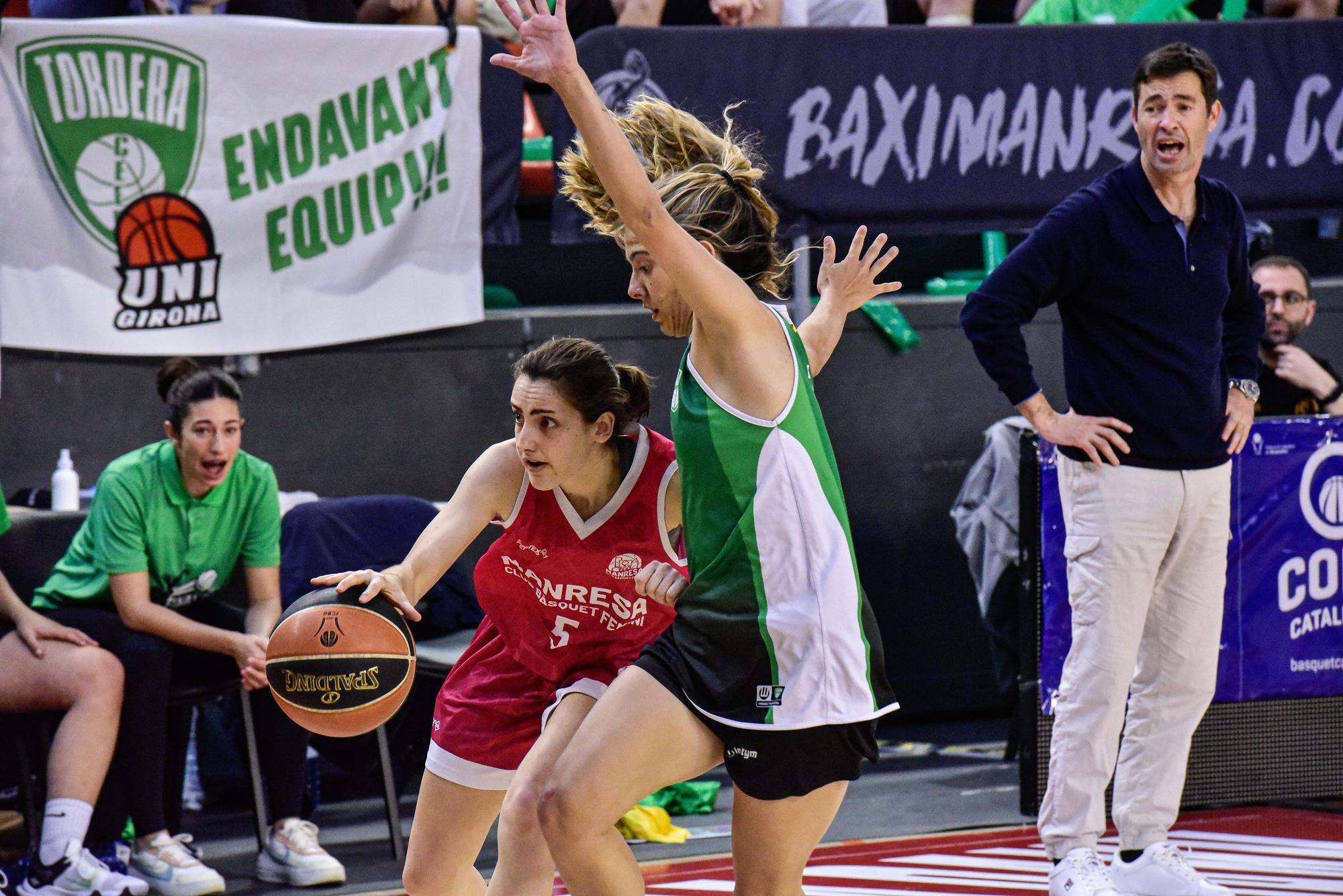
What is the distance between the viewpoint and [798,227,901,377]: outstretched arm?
3646mm

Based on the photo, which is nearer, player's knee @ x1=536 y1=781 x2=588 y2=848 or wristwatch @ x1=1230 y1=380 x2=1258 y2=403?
player's knee @ x1=536 y1=781 x2=588 y2=848

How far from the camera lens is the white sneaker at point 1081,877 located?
14.9 feet

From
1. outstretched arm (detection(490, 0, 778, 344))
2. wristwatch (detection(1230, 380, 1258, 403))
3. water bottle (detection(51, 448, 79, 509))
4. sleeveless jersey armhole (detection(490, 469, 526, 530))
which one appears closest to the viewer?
outstretched arm (detection(490, 0, 778, 344))

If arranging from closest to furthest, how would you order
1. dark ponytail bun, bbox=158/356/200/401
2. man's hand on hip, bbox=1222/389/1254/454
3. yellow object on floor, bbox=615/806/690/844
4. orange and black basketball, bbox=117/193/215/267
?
man's hand on hip, bbox=1222/389/1254/454 < yellow object on floor, bbox=615/806/690/844 < dark ponytail bun, bbox=158/356/200/401 < orange and black basketball, bbox=117/193/215/267

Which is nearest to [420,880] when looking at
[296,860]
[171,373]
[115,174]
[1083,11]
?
[296,860]

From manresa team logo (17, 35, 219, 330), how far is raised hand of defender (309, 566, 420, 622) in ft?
10.9

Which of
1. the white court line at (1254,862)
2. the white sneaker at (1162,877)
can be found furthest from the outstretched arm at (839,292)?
the white court line at (1254,862)

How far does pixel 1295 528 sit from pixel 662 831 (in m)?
2.40

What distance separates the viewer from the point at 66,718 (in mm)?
5023

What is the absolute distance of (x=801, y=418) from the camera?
308 cm

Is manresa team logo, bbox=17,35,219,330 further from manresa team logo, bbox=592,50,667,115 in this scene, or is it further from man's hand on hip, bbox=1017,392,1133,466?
man's hand on hip, bbox=1017,392,1133,466

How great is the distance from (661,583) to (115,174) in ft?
13.0

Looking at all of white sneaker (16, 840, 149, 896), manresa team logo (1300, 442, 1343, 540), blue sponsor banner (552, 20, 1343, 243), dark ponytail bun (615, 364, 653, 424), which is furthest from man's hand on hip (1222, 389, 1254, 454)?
white sneaker (16, 840, 149, 896)

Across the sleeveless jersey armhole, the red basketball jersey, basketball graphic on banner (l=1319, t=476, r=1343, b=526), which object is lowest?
basketball graphic on banner (l=1319, t=476, r=1343, b=526)
